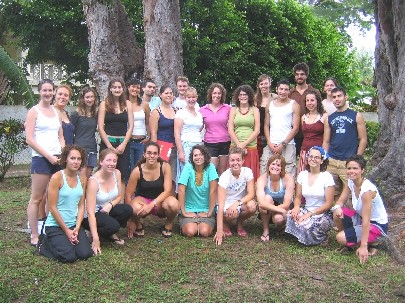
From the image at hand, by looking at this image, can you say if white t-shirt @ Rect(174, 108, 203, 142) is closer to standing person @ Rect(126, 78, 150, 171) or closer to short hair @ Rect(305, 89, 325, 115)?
standing person @ Rect(126, 78, 150, 171)

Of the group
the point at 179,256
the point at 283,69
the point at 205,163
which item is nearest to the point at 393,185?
the point at 205,163

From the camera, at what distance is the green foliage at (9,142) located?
38.3 feet

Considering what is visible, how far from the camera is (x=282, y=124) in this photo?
703 cm

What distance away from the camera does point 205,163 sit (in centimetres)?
651

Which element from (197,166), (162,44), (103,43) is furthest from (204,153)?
(103,43)

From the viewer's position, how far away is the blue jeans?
7074mm

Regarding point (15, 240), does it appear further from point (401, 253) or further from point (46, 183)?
point (401, 253)

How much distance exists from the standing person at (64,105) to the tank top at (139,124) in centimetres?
89

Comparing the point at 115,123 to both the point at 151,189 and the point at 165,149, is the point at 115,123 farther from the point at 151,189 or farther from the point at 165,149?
the point at 151,189

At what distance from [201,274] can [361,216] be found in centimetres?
186

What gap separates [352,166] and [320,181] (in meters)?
0.62

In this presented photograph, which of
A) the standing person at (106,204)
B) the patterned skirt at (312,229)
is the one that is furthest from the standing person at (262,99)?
the standing person at (106,204)

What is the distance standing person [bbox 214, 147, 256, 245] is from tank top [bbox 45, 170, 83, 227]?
1.62 m

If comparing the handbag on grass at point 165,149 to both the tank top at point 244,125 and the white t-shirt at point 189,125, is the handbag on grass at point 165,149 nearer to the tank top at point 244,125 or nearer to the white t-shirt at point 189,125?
the white t-shirt at point 189,125
